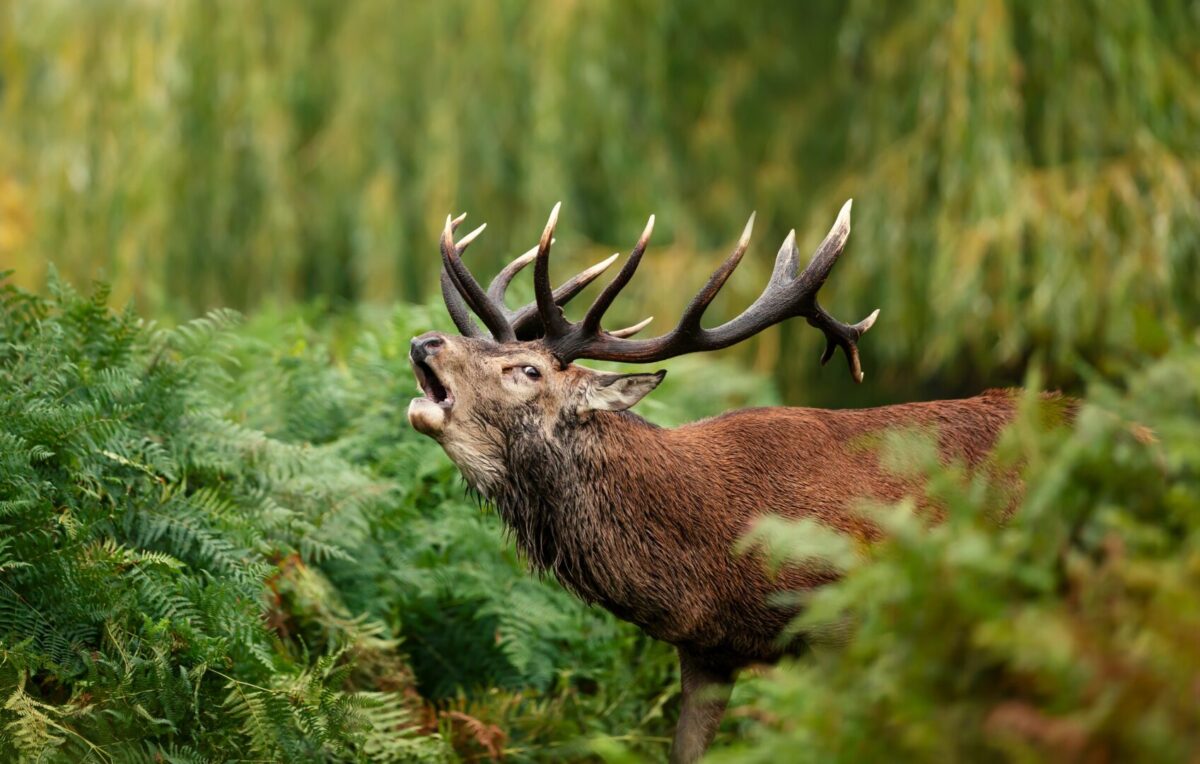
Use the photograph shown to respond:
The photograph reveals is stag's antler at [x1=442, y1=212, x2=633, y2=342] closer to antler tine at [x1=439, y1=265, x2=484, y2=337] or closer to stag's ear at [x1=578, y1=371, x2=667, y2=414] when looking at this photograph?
antler tine at [x1=439, y1=265, x2=484, y2=337]

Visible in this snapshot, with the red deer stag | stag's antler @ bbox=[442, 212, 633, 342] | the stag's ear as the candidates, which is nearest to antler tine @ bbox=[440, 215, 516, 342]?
stag's antler @ bbox=[442, 212, 633, 342]

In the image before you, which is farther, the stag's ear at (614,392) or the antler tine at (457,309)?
the antler tine at (457,309)

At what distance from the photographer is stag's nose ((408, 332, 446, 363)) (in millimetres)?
4758

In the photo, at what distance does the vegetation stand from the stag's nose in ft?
2.78

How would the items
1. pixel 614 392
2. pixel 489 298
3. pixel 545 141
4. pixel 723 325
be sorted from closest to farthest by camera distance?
pixel 614 392 < pixel 723 325 < pixel 489 298 < pixel 545 141

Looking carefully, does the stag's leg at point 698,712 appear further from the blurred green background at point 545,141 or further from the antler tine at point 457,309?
the blurred green background at point 545,141

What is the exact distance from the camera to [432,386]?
484cm

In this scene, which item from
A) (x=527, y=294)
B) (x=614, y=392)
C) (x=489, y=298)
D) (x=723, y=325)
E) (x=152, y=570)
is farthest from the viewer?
(x=527, y=294)

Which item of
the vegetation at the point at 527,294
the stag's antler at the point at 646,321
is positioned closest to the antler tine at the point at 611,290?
the stag's antler at the point at 646,321

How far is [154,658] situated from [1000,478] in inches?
110

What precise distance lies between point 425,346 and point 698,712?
5.13 feet

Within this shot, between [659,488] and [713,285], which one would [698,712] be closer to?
[659,488]

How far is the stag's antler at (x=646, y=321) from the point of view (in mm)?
4932

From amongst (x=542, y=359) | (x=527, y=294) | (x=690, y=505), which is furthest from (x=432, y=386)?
(x=527, y=294)
